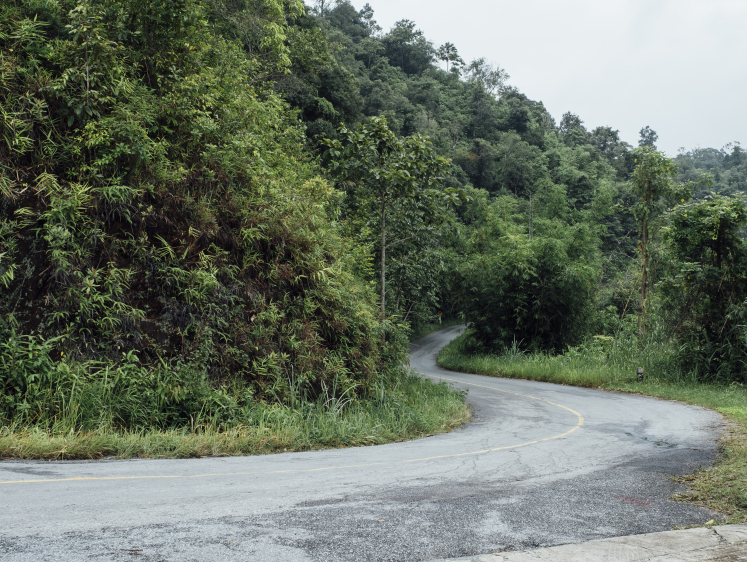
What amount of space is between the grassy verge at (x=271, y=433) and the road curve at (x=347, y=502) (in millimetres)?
462

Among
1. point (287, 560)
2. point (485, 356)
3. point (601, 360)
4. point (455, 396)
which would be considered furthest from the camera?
point (485, 356)

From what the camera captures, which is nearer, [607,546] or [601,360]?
[607,546]

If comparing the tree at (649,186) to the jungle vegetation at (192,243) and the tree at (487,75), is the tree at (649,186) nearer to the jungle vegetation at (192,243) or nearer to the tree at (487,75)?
the jungle vegetation at (192,243)

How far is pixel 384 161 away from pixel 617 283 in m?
32.6

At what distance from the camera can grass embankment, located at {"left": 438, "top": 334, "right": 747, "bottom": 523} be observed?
531 cm

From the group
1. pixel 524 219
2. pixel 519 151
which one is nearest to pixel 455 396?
pixel 524 219

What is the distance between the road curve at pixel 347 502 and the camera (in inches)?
137

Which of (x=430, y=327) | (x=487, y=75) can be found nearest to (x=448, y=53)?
(x=487, y=75)

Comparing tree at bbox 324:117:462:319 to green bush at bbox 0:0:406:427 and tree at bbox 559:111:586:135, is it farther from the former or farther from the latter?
tree at bbox 559:111:586:135

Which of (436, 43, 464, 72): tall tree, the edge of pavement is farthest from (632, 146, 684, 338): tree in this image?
(436, 43, 464, 72): tall tree

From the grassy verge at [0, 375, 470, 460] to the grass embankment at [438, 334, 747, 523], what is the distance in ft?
15.2

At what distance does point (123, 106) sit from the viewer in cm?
894

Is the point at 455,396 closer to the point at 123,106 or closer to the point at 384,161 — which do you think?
the point at 384,161

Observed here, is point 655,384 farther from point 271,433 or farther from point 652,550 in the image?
point 652,550
